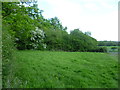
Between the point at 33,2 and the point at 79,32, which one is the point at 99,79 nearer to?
the point at 33,2

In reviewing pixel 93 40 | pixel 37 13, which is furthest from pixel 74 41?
pixel 37 13

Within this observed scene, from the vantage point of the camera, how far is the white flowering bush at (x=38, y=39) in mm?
11901

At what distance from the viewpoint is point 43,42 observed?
42.0 feet

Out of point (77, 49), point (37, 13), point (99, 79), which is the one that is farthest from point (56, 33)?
point (99, 79)

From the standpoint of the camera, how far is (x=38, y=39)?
12484 mm

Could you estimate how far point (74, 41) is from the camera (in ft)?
44.5

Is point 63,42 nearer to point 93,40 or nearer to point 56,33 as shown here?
point 56,33

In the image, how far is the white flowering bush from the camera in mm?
11901

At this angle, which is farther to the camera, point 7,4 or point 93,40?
point 93,40

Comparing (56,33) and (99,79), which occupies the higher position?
(56,33)

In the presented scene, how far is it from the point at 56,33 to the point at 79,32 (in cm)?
314

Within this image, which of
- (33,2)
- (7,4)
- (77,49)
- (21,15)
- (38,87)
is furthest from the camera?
(77,49)

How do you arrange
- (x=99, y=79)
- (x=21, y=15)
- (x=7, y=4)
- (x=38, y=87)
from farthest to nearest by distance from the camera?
(x=21, y=15), (x=7, y=4), (x=99, y=79), (x=38, y=87)

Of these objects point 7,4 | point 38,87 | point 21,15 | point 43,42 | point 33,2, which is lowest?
point 38,87
